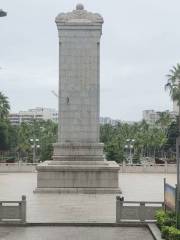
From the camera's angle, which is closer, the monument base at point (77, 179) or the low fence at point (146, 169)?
the monument base at point (77, 179)

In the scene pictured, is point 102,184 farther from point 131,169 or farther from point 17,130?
point 17,130

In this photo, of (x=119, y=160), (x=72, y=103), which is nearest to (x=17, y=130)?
(x=119, y=160)

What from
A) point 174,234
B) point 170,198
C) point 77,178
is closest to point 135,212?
point 170,198

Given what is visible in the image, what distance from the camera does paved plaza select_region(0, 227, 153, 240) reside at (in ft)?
48.4

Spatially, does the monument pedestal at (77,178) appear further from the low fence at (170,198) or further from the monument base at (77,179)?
the low fence at (170,198)

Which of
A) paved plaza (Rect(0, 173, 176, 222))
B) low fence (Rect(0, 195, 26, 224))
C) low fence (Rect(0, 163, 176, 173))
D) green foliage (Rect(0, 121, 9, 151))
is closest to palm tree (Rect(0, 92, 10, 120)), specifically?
green foliage (Rect(0, 121, 9, 151))

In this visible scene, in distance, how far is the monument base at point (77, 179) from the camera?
27500 millimetres

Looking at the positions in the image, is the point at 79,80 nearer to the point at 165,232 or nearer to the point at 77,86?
the point at 77,86

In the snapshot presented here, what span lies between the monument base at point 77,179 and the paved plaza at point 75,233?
10799mm

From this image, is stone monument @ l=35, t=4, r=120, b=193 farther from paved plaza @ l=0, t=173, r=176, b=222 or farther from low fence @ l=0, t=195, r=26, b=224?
low fence @ l=0, t=195, r=26, b=224

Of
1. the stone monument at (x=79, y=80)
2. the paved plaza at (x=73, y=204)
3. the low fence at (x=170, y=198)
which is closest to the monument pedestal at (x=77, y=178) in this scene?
the paved plaza at (x=73, y=204)

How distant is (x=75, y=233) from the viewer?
1562cm

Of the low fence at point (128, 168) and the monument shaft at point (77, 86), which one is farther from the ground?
the monument shaft at point (77, 86)

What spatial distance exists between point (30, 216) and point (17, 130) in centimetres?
8962
